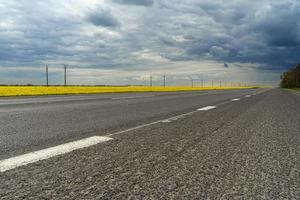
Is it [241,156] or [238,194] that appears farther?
[241,156]

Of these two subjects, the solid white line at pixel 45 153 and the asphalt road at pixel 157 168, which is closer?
the asphalt road at pixel 157 168

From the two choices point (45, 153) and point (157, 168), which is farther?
point (45, 153)

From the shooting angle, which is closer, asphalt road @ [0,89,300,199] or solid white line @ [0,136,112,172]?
asphalt road @ [0,89,300,199]

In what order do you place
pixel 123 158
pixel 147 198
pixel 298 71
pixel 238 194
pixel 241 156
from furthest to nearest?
pixel 298 71, pixel 241 156, pixel 123 158, pixel 238 194, pixel 147 198

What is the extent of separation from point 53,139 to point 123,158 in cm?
162

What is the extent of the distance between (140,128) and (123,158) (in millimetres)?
2453

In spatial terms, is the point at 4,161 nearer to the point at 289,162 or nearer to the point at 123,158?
the point at 123,158

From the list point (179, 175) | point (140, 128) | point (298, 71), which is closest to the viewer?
point (179, 175)

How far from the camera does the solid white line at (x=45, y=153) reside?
9.25 ft

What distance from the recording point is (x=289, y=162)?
3256 mm

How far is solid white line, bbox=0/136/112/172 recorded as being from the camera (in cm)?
282

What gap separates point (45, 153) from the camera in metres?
3.31

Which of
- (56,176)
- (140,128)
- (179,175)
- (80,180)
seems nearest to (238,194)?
(179,175)

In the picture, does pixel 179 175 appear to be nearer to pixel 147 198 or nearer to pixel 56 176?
pixel 147 198
